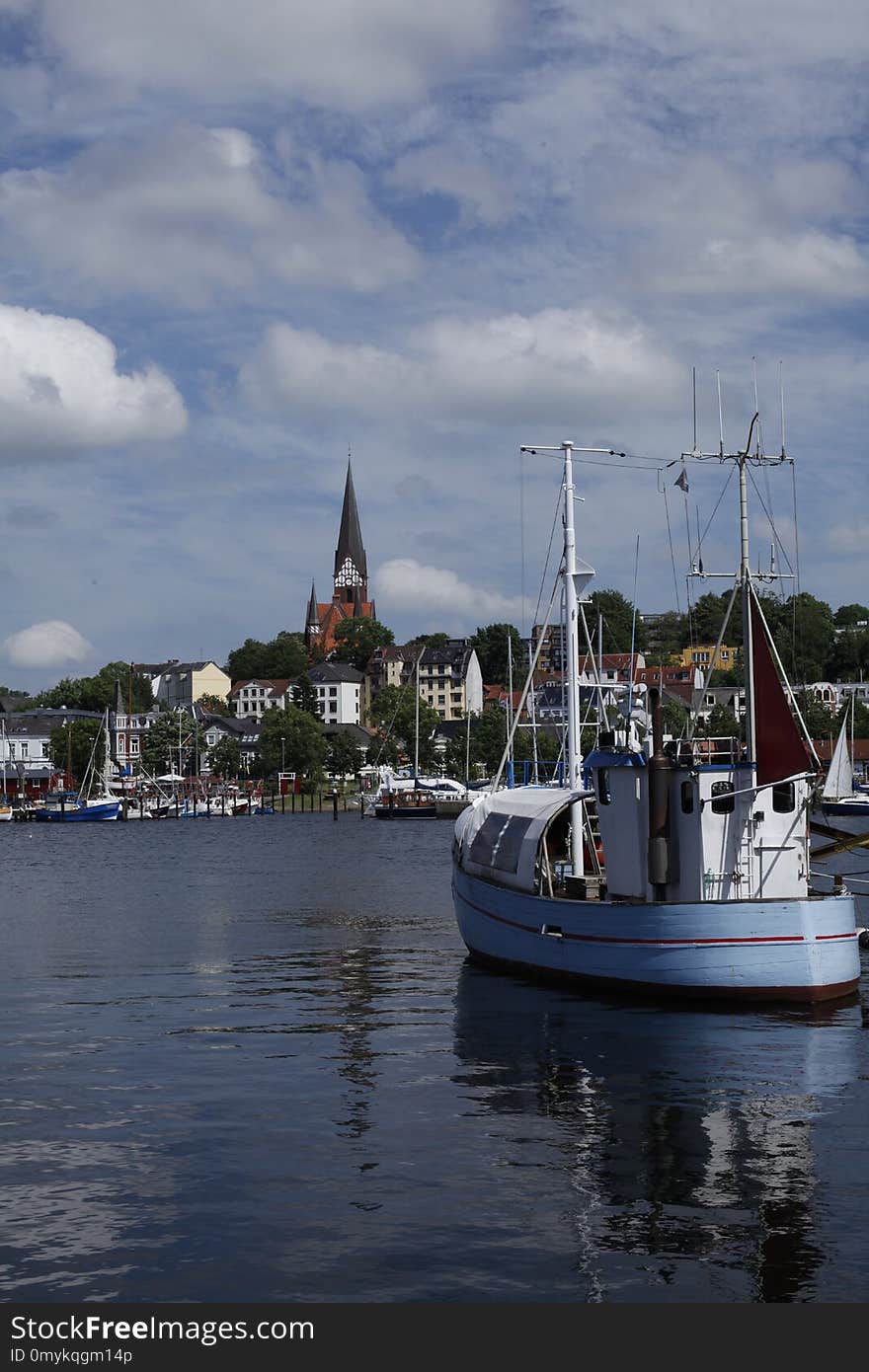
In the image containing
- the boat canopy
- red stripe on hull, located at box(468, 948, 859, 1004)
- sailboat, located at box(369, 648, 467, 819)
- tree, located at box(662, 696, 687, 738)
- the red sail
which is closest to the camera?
red stripe on hull, located at box(468, 948, 859, 1004)

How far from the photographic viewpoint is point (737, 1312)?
1563 centimetres

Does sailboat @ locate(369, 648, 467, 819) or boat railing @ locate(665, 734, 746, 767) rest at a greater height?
boat railing @ locate(665, 734, 746, 767)

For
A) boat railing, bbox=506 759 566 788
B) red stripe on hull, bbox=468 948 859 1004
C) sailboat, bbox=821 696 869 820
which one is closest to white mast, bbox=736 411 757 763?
red stripe on hull, bbox=468 948 859 1004

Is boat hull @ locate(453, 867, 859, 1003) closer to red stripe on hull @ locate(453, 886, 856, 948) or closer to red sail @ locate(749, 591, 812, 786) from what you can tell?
red stripe on hull @ locate(453, 886, 856, 948)

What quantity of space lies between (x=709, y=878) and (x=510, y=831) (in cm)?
867

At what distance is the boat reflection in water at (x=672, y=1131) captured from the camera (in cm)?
1719

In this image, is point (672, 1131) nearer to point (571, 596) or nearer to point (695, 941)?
point (695, 941)

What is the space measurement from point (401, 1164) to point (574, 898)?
18.6 m

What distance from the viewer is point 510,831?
4191 cm

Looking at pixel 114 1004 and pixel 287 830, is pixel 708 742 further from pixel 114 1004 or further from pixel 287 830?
pixel 287 830

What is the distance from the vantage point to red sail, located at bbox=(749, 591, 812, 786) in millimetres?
34406

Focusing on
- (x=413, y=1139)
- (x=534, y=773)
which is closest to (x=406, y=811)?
(x=534, y=773)

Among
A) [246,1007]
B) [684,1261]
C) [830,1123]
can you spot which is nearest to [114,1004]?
[246,1007]

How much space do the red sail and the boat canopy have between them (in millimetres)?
6358
